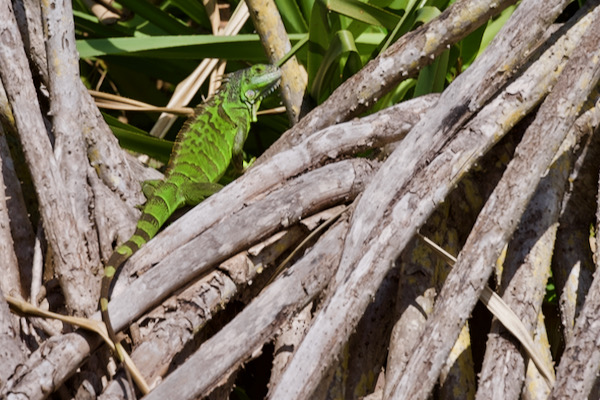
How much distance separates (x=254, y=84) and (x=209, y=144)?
1.45ft

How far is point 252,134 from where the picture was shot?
446 cm

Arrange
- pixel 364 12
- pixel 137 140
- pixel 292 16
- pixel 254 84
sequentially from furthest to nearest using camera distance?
pixel 254 84
pixel 292 16
pixel 137 140
pixel 364 12

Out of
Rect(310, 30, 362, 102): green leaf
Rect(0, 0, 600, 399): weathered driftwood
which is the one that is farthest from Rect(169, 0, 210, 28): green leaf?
Rect(0, 0, 600, 399): weathered driftwood

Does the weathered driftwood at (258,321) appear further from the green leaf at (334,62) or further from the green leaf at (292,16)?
the green leaf at (292,16)

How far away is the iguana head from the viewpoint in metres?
4.27

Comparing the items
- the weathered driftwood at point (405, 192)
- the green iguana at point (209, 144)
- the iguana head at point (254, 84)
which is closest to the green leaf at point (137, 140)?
the green iguana at point (209, 144)

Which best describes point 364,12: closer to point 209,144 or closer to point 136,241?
point 136,241

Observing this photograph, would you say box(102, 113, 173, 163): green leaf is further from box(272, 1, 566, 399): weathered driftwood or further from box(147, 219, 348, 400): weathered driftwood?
box(272, 1, 566, 399): weathered driftwood

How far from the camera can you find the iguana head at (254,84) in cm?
427

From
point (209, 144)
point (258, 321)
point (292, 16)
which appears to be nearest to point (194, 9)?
point (292, 16)

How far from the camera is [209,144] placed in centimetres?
416

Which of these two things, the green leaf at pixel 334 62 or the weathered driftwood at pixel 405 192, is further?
the green leaf at pixel 334 62

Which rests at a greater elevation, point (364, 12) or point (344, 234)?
point (364, 12)

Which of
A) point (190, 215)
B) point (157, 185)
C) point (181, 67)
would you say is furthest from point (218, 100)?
point (190, 215)
